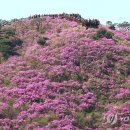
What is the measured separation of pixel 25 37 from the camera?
68.1 meters

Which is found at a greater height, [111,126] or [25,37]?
[25,37]

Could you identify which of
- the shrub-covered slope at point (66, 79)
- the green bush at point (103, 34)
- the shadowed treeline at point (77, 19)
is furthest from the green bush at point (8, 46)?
the green bush at point (103, 34)

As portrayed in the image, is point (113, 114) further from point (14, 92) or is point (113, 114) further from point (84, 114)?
point (14, 92)

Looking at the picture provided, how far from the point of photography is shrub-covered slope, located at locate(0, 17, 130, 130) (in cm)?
4691

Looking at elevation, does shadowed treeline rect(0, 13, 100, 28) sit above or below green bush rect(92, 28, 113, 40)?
above

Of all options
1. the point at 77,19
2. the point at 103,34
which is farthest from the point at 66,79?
the point at 77,19

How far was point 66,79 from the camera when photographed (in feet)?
180

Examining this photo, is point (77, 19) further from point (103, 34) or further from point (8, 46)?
point (8, 46)

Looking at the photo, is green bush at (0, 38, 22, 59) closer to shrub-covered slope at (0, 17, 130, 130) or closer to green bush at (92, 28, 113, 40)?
shrub-covered slope at (0, 17, 130, 130)

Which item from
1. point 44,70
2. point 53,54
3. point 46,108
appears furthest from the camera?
point 53,54

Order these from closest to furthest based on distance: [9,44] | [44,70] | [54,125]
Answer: [54,125] → [44,70] → [9,44]

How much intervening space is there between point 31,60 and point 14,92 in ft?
27.8

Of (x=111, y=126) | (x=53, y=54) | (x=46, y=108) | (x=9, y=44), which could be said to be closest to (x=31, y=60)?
(x=53, y=54)

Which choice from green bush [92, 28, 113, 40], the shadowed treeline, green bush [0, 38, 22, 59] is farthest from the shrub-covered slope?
the shadowed treeline
